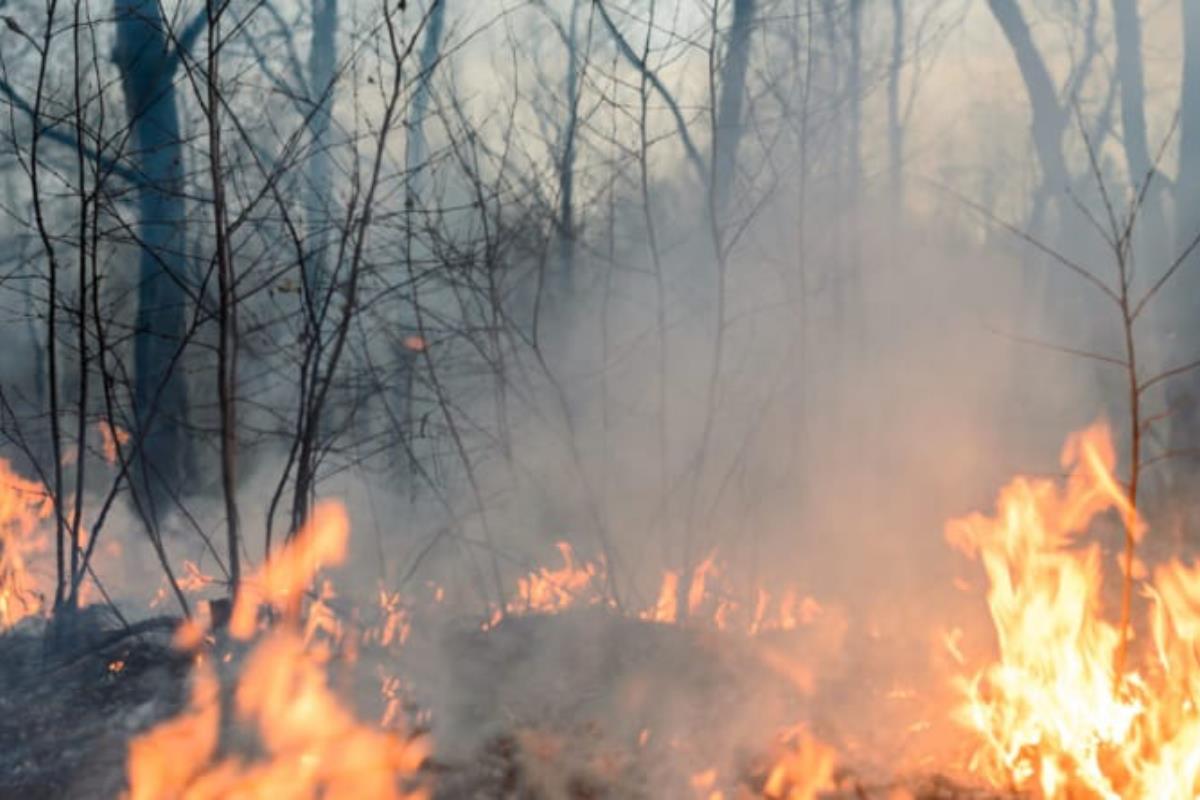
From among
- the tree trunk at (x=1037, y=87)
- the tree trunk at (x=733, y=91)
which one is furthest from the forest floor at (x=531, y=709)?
the tree trunk at (x=1037, y=87)

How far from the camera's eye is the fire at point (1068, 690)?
3.61 metres

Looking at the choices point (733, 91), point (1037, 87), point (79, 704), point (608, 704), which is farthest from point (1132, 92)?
point (79, 704)

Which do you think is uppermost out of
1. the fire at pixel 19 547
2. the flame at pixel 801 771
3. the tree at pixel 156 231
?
the tree at pixel 156 231

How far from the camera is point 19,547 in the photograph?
7766 millimetres

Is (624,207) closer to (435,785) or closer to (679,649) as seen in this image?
(679,649)

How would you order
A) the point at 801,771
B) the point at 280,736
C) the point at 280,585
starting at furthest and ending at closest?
the point at 280,585 → the point at 280,736 → the point at 801,771


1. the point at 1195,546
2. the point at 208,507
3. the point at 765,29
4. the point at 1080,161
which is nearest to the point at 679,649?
the point at 765,29

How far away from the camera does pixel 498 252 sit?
5.78 meters

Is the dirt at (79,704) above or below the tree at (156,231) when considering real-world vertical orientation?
below

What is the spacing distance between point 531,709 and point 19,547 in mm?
5136

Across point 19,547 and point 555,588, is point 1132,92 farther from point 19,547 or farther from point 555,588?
point 19,547

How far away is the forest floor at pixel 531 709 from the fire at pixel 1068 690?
32cm

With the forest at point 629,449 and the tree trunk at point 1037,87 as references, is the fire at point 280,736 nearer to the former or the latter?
the forest at point 629,449

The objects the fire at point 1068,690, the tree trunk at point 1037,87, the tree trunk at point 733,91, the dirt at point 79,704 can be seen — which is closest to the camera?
the fire at point 1068,690
